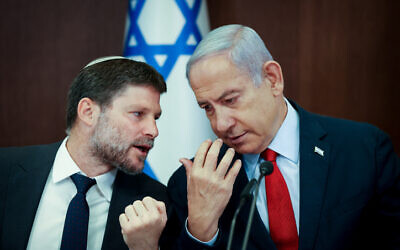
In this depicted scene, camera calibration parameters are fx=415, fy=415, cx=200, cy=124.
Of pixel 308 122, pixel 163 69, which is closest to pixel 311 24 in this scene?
pixel 163 69

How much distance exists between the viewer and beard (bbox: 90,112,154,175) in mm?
1699

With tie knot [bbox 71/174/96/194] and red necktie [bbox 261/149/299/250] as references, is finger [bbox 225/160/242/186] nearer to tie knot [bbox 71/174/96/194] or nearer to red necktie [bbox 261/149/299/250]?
red necktie [bbox 261/149/299/250]

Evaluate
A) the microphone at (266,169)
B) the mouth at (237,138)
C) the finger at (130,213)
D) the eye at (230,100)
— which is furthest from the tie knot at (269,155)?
the finger at (130,213)

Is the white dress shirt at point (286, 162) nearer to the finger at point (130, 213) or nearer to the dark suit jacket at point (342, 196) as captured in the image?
the dark suit jacket at point (342, 196)

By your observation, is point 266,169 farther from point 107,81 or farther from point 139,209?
point 107,81

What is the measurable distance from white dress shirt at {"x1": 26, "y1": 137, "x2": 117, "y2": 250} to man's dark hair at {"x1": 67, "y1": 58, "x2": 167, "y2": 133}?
0.26m

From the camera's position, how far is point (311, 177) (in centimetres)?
152

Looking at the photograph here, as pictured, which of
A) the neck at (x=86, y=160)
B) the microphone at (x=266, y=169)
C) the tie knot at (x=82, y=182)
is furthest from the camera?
the neck at (x=86, y=160)

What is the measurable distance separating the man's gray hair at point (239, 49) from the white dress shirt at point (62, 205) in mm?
622

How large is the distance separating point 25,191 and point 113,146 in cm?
39

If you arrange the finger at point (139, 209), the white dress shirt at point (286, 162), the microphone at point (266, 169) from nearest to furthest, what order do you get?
the microphone at point (266, 169)
the finger at point (139, 209)
the white dress shirt at point (286, 162)

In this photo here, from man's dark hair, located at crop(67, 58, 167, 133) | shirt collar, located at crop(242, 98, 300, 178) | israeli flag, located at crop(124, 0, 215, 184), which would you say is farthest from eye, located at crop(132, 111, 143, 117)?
israeli flag, located at crop(124, 0, 215, 184)

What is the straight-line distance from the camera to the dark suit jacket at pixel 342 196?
1.47 meters

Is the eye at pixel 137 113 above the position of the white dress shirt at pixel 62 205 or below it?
above
